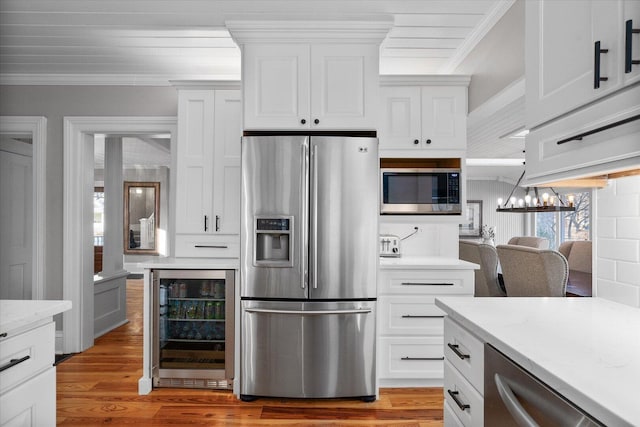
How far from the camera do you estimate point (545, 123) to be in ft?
4.20

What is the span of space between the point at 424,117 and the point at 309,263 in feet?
5.05

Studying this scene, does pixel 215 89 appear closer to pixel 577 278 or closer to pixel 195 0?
pixel 195 0

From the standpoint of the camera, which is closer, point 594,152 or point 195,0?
point 594,152

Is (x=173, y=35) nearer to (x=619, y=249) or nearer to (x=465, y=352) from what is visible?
(x=465, y=352)

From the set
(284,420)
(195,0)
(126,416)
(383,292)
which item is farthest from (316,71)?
(126,416)

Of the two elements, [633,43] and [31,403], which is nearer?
[633,43]

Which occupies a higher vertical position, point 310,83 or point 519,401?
point 310,83

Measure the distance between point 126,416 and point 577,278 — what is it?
363 cm

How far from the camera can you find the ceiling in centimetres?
254

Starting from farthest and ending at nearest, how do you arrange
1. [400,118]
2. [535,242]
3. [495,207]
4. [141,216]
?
[495,207], [141,216], [535,242], [400,118]

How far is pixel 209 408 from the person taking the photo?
2623mm

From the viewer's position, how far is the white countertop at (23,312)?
1.20 meters

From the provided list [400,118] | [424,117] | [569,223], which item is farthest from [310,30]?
[569,223]

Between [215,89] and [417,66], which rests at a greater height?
[417,66]
